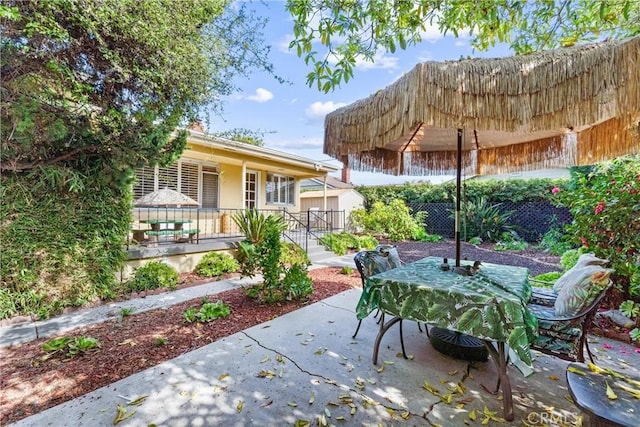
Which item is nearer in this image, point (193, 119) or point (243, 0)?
point (243, 0)

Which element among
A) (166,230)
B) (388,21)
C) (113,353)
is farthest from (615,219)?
(166,230)

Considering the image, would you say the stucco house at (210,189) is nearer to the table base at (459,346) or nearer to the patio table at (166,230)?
the patio table at (166,230)

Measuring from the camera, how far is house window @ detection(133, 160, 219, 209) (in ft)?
26.0

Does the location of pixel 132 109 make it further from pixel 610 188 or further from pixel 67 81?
pixel 610 188

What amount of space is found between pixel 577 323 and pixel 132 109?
19.9 feet

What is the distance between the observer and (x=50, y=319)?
3.91m

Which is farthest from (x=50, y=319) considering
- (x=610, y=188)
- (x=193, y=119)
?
(x=610, y=188)

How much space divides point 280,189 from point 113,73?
26.0ft

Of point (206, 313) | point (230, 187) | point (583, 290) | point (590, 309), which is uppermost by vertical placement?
point (230, 187)

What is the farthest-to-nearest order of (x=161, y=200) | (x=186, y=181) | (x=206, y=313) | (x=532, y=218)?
1. (x=532, y=218)
2. (x=186, y=181)
3. (x=161, y=200)
4. (x=206, y=313)

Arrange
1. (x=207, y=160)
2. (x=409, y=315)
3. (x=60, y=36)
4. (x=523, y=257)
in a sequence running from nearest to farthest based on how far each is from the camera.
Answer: (x=409, y=315) < (x=60, y=36) < (x=523, y=257) < (x=207, y=160)

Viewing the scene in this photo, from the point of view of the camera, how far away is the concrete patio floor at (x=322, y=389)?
2102 mm

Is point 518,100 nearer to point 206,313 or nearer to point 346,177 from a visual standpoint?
point 206,313

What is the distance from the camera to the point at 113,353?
300 cm
